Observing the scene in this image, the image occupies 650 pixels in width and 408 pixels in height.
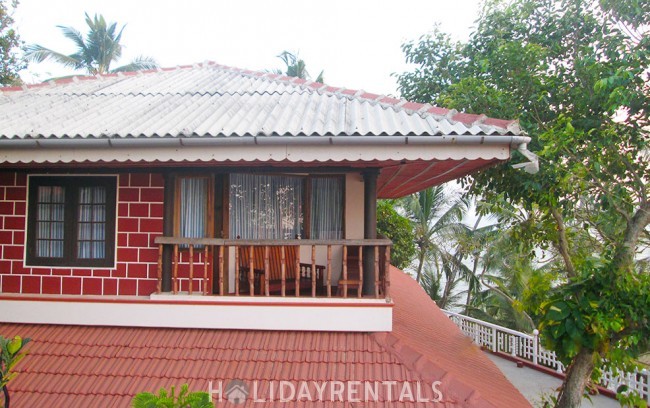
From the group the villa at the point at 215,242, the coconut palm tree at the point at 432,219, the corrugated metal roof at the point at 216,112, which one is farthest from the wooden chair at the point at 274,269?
the coconut palm tree at the point at 432,219

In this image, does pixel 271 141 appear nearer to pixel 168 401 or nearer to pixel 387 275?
pixel 387 275

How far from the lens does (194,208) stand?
17.2ft

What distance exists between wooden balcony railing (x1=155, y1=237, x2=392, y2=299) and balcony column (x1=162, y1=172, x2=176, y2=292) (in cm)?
5

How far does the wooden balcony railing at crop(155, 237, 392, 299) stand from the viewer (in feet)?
15.1

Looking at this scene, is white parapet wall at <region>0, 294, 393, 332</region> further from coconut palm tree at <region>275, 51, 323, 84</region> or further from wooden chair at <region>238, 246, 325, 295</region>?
coconut palm tree at <region>275, 51, 323, 84</region>

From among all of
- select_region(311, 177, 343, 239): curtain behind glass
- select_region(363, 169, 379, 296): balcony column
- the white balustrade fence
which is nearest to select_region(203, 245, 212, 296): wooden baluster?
select_region(311, 177, 343, 239): curtain behind glass

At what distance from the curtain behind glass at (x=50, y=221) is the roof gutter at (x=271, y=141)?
103cm

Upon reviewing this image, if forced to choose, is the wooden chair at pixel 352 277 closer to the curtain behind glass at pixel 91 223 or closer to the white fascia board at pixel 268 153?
the white fascia board at pixel 268 153

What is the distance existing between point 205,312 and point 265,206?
1.51 m

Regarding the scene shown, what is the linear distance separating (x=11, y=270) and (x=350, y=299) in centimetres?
396

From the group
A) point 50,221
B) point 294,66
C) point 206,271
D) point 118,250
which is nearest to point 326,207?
point 206,271

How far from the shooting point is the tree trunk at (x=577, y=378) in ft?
17.9

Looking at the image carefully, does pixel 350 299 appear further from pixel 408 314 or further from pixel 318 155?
pixel 408 314

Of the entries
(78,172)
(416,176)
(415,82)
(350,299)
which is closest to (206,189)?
(78,172)
